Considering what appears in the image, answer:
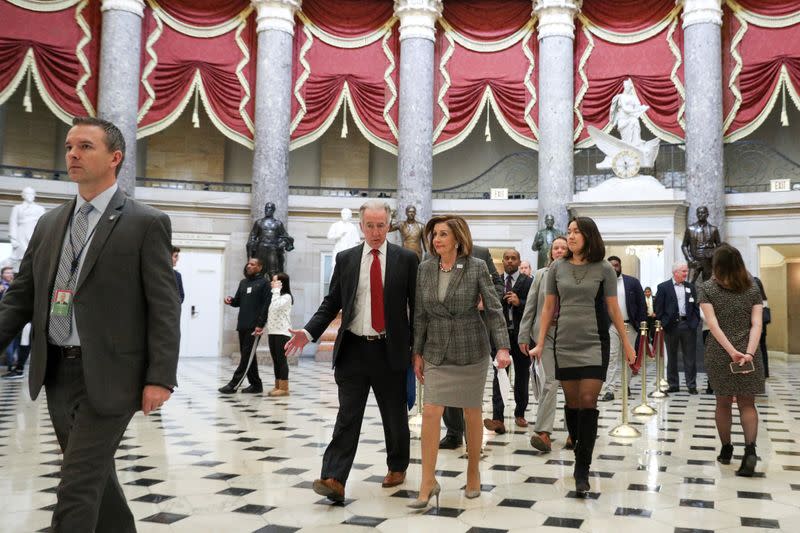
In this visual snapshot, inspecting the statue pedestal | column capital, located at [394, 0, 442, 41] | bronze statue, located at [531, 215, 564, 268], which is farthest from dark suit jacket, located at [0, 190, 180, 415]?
column capital, located at [394, 0, 442, 41]

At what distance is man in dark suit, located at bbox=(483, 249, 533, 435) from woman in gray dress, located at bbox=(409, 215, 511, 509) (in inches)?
76.7

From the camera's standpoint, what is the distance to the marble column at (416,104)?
16.1m

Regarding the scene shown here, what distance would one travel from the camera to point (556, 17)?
1623cm

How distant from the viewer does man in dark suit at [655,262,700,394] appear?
9562mm

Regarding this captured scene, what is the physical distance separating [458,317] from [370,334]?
0.47m

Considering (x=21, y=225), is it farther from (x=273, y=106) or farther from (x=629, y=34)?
(x=629, y=34)

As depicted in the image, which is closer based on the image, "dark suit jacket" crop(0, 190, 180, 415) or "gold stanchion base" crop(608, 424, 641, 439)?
"dark suit jacket" crop(0, 190, 180, 415)

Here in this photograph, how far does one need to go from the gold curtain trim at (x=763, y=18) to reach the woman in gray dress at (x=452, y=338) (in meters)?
14.4

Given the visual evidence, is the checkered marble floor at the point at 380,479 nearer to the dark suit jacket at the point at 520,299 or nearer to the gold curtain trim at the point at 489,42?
the dark suit jacket at the point at 520,299

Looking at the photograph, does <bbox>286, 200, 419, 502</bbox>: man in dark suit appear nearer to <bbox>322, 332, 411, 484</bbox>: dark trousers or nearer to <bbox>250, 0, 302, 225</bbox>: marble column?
<bbox>322, 332, 411, 484</bbox>: dark trousers

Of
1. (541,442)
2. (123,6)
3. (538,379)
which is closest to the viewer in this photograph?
(541,442)

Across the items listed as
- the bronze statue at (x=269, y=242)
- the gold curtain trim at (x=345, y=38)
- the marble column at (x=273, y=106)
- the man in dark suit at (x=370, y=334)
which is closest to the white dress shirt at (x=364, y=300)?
the man in dark suit at (x=370, y=334)

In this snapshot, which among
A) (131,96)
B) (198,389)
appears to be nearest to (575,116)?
(131,96)

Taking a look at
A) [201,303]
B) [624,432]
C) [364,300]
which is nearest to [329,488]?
[364,300]
